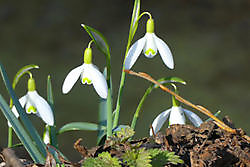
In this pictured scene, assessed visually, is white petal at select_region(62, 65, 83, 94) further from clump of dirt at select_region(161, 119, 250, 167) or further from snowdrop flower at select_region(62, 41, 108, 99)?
clump of dirt at select_region(161, 119, 250, 167)

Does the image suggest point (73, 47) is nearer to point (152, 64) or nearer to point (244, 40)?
point (152, 64)

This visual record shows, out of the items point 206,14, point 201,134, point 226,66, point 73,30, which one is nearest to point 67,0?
point 73,30

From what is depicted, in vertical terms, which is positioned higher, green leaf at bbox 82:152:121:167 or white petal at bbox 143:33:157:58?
white petal at bbox 143:33:157:58

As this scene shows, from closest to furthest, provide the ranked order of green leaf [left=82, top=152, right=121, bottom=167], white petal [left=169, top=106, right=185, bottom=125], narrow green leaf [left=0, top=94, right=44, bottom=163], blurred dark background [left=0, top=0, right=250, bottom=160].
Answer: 1. green leaf [left=82, top=152, right=121, bottom=167]
2. narrow green leaf [left=0, top=94, right=44, bottom=163]
3. white petal [left=169, top=106, right=185, bottom=125]
4. blurred dark background [left=0, top=0, right=250, bottom=160]

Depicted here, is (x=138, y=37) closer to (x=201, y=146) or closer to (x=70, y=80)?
(x=70, y=80)

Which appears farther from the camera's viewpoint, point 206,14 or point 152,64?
point 206,14

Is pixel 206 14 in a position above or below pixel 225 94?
→ above

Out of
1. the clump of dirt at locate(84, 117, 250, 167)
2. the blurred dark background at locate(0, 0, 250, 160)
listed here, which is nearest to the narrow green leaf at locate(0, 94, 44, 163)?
the clump of dirt at locate(84, 117, 250, 167)

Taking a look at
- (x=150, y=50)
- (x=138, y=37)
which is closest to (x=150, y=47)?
(x=150, y=50)
